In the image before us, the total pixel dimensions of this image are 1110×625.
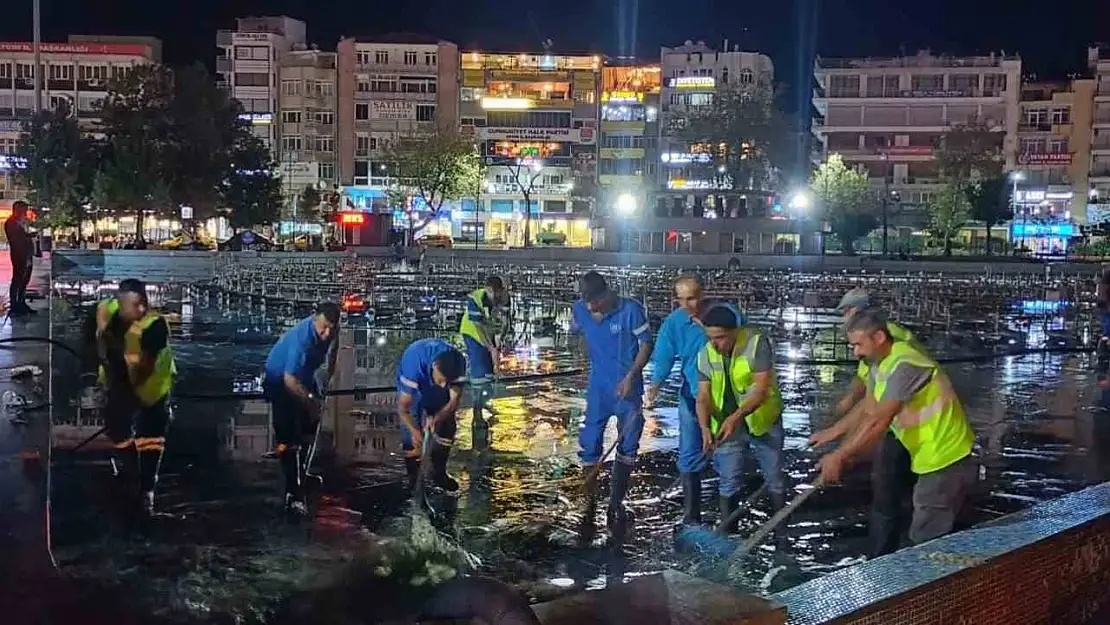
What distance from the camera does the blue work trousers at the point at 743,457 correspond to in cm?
700

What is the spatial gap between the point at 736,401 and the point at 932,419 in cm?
158

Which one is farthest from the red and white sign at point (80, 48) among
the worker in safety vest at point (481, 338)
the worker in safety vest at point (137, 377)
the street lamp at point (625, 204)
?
the worker in safety vest at point (137, 377)

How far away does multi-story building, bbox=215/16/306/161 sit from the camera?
285ft

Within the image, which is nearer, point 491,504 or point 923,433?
point 923,433

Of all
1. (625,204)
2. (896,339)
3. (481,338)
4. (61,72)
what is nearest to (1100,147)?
(625,204)

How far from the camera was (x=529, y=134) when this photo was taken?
89.6 meters

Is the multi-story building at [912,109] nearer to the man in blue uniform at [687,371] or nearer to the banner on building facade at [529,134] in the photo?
the banner on building facade at [529,134]

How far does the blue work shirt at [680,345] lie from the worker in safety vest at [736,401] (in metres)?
0.27

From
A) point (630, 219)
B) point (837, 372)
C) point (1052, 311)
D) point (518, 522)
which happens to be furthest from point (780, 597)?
point (630, 219)

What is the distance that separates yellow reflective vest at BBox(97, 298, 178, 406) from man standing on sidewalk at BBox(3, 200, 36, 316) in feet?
36.3

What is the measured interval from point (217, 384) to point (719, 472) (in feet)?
27.8

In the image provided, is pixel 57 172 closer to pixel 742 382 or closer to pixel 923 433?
pixel 742 382

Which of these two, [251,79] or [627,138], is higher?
[251,79]

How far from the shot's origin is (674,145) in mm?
88062
